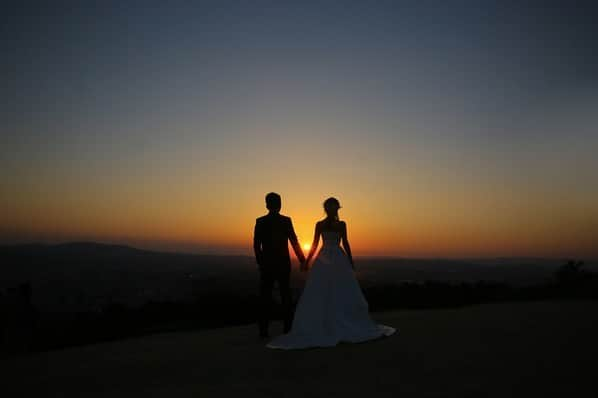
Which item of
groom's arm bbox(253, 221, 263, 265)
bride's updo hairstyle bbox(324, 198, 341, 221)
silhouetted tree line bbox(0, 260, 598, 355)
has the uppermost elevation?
bride's updo hairstyle bbox(324, 198, 341, 221)

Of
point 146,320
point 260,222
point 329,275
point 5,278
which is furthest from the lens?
point 5,278

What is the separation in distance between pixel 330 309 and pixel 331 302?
5.0 inches

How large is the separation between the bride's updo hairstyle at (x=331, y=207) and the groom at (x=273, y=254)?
799 mm

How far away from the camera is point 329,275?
7.93 metres

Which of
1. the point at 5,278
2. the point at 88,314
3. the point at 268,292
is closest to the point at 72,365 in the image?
the point at 268,292

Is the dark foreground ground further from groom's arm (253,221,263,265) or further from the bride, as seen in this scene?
groom's arm (253,221,263,265)

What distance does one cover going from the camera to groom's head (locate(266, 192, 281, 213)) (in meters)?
8.38

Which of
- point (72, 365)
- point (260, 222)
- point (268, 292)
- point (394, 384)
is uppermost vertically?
point (260, 222)

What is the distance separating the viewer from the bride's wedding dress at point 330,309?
7227 millimetres

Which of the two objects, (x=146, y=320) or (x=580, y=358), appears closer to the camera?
(x=580, y=358)

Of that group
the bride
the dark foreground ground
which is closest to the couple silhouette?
the bride

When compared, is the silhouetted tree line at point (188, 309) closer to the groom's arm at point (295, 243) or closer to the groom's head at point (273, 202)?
the groom's arm at point (295, 243)

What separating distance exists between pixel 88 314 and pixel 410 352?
1038 cm

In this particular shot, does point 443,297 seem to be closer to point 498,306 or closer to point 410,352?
point 498,306
